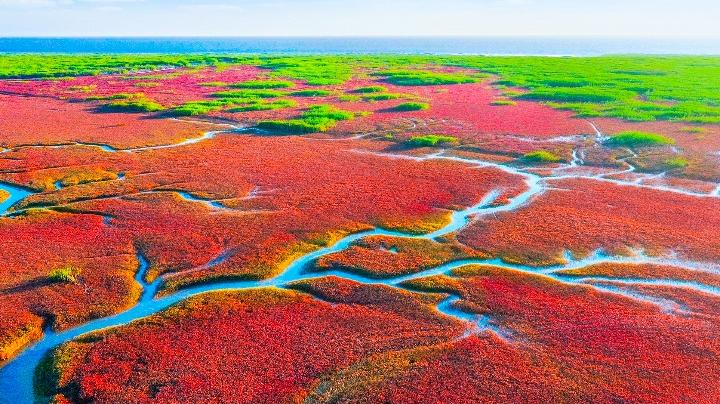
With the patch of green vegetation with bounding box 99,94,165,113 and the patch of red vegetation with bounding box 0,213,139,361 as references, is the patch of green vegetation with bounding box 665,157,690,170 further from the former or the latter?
the patch of green vegetation with bounding box 99,94,165,113

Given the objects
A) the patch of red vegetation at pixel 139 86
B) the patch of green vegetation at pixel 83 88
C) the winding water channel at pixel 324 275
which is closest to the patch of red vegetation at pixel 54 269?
the winding water channel at pixel 324 275

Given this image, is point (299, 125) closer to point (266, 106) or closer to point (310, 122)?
point (310, 122)

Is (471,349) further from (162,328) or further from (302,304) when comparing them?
(162,328)

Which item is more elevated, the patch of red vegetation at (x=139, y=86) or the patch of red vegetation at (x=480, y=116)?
the patch of red vegetation at (x=139, y=86)

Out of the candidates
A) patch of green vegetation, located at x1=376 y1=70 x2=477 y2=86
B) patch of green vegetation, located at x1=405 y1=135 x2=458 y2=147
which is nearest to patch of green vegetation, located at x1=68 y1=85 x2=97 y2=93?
patch of green vegetation, located at x1=376 y1=70 x2=477 y2=86

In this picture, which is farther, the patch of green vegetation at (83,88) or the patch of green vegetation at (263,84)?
the patch of green vegetation at (263,84)

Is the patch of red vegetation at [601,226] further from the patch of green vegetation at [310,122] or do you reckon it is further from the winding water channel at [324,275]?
the patch of green vegetation at [310,122]

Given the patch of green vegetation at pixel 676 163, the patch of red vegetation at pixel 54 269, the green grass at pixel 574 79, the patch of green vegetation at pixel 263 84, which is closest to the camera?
the patch of red vegetation at pixel 54 269
